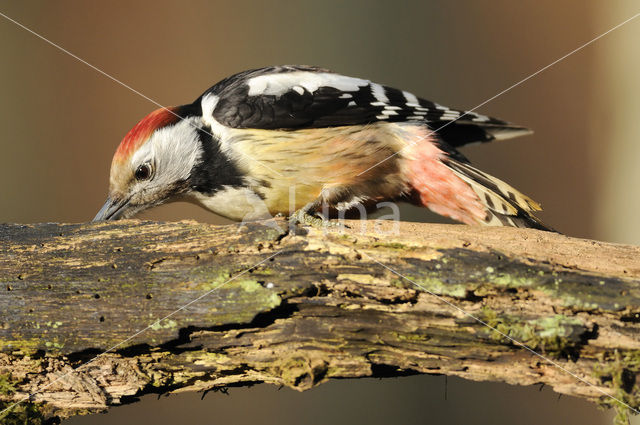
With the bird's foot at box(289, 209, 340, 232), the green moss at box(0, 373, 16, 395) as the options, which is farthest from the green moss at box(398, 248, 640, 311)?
the green moss at box(0, 373, 16, 395)

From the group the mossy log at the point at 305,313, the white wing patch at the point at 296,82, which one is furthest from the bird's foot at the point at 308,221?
the white wing patch at the point at 296,82

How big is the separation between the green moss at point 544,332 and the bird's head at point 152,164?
1.51 metres

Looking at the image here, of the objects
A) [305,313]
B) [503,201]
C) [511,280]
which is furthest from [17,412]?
[503,201]

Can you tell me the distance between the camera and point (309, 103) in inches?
96.0

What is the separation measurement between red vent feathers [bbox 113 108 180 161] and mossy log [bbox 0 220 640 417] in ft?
2.54

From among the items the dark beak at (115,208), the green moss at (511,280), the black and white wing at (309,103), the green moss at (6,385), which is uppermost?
Result: the black and white wing at (309,103)

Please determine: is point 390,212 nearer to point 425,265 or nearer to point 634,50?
point 425,265

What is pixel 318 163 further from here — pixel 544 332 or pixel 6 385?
pixel 6 385

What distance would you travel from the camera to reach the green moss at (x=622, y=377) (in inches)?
59.1

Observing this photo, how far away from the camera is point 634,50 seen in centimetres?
400

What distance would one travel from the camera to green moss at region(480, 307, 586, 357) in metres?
1.51

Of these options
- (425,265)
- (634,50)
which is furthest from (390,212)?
(634,50)

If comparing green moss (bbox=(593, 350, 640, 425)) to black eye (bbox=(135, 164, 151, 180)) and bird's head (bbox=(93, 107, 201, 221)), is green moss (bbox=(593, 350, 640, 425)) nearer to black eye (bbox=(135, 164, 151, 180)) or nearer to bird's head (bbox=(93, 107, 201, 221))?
bird's head (bbox=(93, 107, 201, 221))

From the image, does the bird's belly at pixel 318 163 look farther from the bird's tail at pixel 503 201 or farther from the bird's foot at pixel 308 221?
the bird's tail at pixel 503 201
